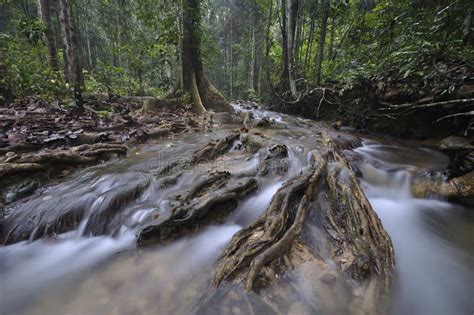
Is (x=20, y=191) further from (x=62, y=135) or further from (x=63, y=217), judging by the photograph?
(x=62, y=135)

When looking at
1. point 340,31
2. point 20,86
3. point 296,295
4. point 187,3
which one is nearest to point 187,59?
point 187,3

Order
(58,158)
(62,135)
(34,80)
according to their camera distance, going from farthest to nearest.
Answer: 1. (34,80)
2. (62,135)
3. (58,158)

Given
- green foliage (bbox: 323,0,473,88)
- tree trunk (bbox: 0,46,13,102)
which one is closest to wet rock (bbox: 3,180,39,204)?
tree trunk (bbox: 0,46,13,102)

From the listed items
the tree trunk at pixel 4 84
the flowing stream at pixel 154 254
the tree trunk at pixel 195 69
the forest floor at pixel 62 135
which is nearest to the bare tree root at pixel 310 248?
the flowing stream at pixel 154 254

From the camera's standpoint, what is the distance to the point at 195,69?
943 centimetres

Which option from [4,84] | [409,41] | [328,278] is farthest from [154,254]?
[4,84]

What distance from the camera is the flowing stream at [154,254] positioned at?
1.96 m

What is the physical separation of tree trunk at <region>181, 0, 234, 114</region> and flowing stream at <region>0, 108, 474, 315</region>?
587cm

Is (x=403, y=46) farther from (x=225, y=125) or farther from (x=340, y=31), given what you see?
(x=340, y=31)

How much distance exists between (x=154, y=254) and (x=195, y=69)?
27.1 feet

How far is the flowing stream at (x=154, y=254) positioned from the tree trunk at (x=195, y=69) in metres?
5.87

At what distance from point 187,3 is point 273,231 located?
29.3ft

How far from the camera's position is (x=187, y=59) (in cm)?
921

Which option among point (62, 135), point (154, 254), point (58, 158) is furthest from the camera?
point (62, 135)
